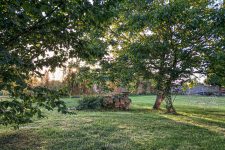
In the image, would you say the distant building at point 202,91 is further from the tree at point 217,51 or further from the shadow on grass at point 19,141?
the shadow on grass at point 19,141

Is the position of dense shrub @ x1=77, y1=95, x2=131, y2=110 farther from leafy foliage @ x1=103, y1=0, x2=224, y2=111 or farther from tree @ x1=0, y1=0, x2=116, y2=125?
tree @ x1=0, y1=0, x2=116, y2=125

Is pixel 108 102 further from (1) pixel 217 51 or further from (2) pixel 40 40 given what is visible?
(2) pixel 40 40

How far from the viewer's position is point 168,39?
1019cm

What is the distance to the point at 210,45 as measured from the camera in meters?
10.9

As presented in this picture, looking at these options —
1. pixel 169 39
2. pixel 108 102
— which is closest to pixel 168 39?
pixel 169 39

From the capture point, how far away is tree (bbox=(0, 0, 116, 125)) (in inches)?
124

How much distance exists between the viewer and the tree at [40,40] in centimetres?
316

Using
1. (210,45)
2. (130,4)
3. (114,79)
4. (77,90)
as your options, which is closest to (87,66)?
(114,79)

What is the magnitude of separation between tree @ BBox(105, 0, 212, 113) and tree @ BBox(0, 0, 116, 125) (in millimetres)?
5090

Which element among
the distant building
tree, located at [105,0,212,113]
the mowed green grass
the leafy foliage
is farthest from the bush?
the distant building

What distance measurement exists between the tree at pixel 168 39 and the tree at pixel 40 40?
509cm

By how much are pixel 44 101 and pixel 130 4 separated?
8124 millimetres

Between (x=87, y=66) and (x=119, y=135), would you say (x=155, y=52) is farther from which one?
(x=119, y=135)

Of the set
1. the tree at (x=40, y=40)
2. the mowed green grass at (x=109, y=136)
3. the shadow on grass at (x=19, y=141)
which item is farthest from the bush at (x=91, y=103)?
the tree at (x=40, y=40)
